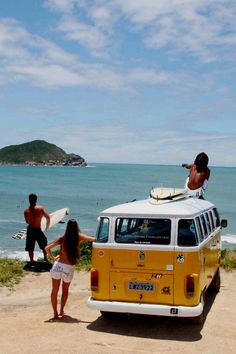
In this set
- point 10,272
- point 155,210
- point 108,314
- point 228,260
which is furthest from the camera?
point 228,260

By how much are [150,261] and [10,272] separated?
19.1 ft

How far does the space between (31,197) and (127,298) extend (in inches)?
225

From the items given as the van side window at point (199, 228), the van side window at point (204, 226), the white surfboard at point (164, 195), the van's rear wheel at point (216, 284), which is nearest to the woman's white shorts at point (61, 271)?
the white surfboard at point (164, 195)

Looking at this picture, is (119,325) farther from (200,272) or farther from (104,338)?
(200,272)

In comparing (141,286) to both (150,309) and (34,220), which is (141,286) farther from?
(34,220)

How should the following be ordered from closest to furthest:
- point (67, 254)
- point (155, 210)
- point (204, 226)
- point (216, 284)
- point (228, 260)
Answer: point (155, 210) → point (67, 254) → point (204, 226) → point (216, 284) → point (228, 260)

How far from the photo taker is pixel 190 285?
8.40 metres

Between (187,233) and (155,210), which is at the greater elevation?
(155,210)

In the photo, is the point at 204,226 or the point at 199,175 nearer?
the point at 204,226

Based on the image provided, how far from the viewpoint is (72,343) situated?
8.08 metres

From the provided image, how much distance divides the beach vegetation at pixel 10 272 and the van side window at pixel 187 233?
5.62 metres

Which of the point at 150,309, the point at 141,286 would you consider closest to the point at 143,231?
the point at 141,286

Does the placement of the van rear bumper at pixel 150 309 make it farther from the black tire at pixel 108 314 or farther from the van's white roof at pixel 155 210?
the van's white roof at pixel 155 210

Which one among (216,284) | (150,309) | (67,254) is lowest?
(216,284)
